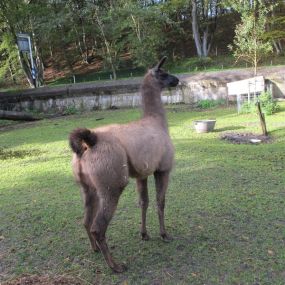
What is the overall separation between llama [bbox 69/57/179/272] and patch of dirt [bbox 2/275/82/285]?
14.6 inches

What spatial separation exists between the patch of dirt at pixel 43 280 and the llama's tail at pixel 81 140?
3.61ft

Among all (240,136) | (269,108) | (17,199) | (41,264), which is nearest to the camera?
(41,264)

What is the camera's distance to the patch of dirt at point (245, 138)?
9023mm

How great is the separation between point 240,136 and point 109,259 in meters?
6.63

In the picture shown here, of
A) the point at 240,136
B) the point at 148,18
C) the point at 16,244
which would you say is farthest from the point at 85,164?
the point at 148,18

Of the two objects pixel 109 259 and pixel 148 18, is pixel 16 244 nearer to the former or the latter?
pixel 109 259

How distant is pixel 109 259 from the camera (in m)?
3.65

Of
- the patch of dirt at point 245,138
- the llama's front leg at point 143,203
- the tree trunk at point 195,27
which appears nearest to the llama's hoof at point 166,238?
the llama's front leg at point 143,203

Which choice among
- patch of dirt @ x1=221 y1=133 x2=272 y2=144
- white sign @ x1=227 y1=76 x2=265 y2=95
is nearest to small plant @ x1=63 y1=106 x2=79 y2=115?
white sign @ x1=227 y1=76 x2=265 y2=95

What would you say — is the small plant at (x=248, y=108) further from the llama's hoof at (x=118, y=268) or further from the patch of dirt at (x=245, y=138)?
the llama's hoof at (x=118, y=268)

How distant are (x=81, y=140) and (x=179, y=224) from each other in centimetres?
188

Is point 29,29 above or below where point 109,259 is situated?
above

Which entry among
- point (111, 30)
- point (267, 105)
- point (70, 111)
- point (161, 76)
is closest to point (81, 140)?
point (161, 76)

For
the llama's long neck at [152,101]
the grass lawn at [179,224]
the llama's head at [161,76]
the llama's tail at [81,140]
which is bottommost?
the grass lawn at [179,224]
